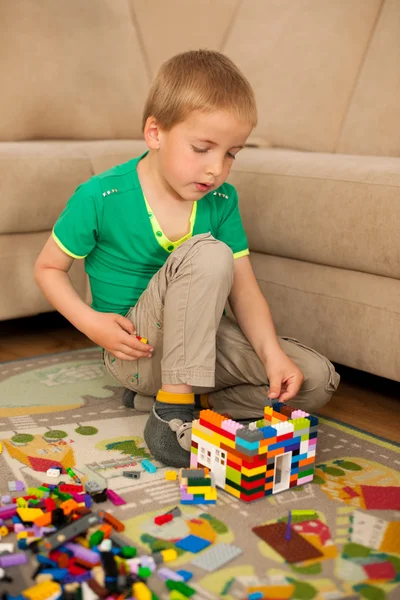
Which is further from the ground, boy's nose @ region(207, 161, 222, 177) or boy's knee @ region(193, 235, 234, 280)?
boy's nose @ region(207, 161, 222, 177)

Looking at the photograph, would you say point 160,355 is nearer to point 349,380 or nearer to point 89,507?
point 89,507

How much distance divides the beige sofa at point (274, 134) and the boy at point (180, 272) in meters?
0.19

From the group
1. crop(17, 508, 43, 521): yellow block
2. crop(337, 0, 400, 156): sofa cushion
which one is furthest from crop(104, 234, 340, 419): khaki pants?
crop(337, 0, 400, 156): sofa cushion

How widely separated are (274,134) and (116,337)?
1.09 meters

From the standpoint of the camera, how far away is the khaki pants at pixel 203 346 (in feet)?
3.89

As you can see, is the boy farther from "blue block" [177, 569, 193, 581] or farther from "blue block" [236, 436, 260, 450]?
"blue block" [177, 569, 193, 581]

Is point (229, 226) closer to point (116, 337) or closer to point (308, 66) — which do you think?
point (116, 337)

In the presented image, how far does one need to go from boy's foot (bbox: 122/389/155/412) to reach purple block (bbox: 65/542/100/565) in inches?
20.0

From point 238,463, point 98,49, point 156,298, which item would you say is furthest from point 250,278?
point 98,49

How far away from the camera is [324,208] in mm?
1514

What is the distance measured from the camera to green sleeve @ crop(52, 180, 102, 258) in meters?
1.30

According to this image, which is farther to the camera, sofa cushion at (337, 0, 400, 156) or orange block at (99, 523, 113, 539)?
sofa cushion at (337, 0, 400, 156)

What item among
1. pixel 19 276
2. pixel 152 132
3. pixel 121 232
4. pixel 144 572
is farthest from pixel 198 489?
pixel 19 276

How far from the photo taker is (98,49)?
7.25 ft
